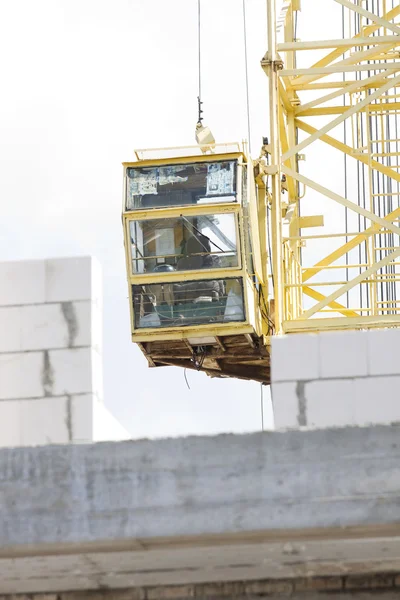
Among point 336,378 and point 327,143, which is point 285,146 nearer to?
point 327,143

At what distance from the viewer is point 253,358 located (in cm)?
1947

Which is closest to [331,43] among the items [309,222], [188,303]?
[309,222]

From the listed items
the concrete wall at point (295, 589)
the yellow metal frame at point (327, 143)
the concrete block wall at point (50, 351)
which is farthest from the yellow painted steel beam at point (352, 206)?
the concrete wall at point (295, 589)

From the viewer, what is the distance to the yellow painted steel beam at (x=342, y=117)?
19.3 metres

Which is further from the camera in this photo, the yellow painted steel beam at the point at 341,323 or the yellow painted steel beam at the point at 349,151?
the yellow painted steel beam at the point at 349,151

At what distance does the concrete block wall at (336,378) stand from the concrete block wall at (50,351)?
1610 mm

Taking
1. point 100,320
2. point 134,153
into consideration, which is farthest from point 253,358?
point 100,320

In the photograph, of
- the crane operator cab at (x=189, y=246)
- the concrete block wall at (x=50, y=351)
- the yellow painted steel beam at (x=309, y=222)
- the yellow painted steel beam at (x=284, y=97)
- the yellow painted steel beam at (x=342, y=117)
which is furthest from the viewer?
the yellow painted steel beam at (x=309, y=222)

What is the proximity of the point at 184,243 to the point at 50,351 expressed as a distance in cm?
784

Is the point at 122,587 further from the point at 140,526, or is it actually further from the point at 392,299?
the point at 392,299

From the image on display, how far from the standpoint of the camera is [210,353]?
1894 cm

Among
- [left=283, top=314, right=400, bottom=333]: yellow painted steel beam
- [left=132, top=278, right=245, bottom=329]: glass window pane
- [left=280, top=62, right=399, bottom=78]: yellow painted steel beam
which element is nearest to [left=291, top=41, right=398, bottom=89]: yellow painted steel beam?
[left=280, top=62, right=399, bottom=78]: yellow painted steel beam

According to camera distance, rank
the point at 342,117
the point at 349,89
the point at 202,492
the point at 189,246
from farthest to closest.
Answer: the point at 349,89, the point at 342,117, the point at 189,246, the point at 202,492

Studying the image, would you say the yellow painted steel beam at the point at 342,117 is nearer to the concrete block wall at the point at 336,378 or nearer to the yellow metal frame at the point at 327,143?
the yellow metal frame at the point at 327,143
